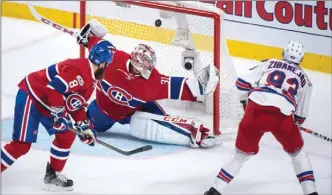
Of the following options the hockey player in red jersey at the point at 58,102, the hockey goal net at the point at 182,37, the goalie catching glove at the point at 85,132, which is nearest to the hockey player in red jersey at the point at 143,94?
the hockey goal net at the point at 182,37

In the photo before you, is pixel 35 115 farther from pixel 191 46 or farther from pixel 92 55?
pixel 191 46

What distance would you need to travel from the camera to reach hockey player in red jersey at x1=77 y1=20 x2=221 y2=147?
15.0 ft

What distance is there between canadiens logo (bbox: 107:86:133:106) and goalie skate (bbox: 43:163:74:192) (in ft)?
2.02

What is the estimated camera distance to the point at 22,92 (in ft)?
13.4

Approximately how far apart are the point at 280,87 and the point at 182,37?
1.17 m

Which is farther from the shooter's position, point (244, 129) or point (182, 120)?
point (182, 120)

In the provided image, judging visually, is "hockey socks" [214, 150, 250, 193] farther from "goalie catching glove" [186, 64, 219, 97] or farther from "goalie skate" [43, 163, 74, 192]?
"goalie skate" [43, 163, 74, 192]

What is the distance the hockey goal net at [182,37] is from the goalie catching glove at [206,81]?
29 centimetres

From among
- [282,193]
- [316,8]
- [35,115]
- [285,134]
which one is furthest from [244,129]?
[316,8]

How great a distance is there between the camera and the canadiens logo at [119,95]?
4.72m

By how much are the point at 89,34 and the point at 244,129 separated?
3.08 ft

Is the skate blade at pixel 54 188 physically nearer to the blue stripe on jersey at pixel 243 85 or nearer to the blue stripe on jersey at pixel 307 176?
the blue stripe on jersey at pixel 243 85

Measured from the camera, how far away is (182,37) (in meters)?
5.09

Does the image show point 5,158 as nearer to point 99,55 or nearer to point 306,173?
point 99,55
